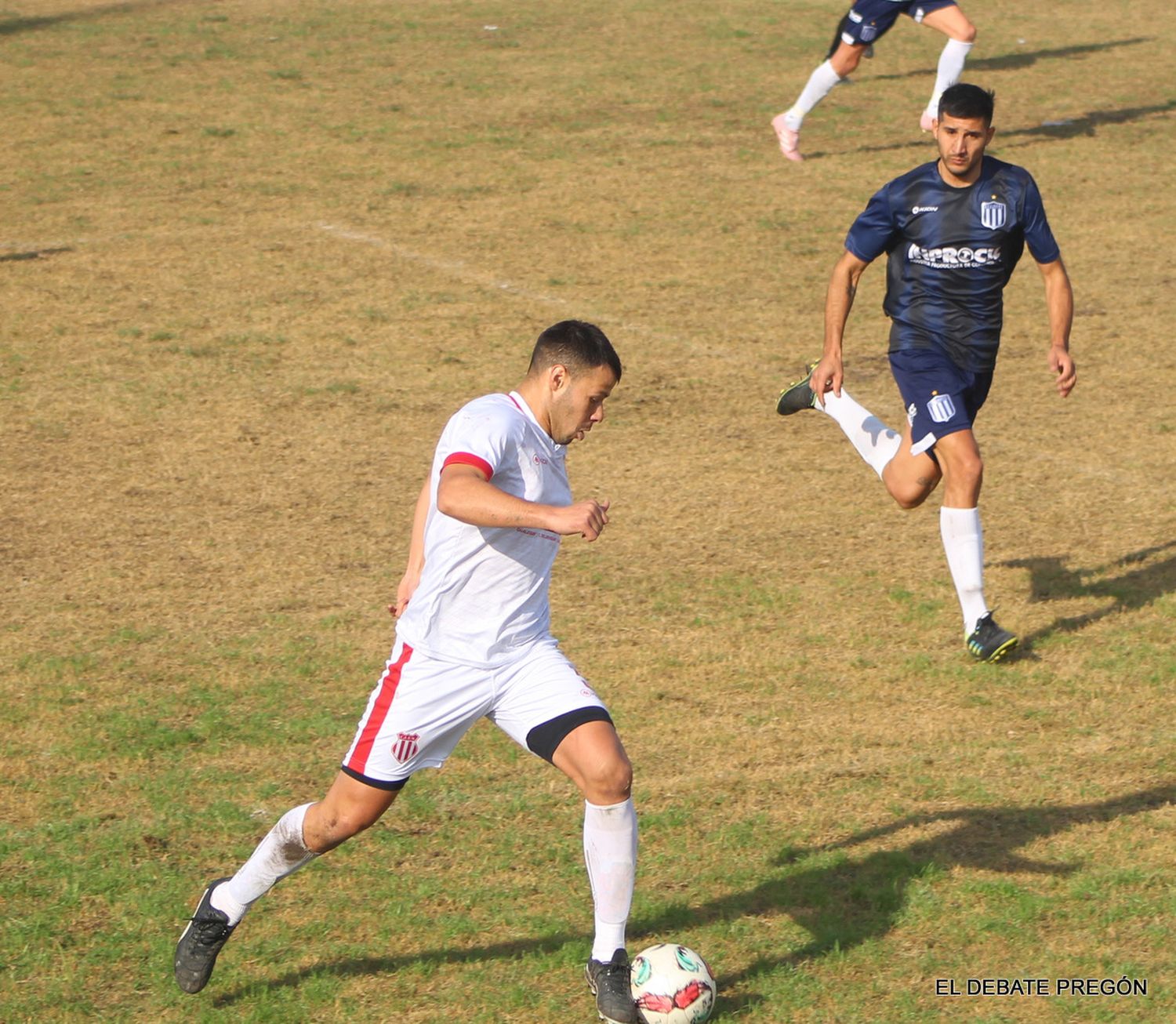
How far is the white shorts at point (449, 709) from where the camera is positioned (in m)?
5.46

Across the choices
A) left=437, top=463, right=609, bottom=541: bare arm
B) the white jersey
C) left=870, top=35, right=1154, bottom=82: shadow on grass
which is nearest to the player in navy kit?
the white jersey

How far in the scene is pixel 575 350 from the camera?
5.44 metres

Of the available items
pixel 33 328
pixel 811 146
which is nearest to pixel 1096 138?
pixel 811 146

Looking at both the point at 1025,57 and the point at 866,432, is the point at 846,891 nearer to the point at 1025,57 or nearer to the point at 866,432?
the point at 866,432

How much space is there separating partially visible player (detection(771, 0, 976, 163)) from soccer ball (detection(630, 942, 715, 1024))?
44.6 ft

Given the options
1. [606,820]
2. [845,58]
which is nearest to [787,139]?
[845,58]

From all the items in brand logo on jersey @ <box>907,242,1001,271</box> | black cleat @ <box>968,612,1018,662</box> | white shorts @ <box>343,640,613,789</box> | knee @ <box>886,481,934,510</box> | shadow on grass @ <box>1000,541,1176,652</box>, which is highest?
brand logo on jersey @ <box>907,242,1001,271</box>

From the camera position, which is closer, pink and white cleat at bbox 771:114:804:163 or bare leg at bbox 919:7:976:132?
bare leg at bbox 919:7:976:132

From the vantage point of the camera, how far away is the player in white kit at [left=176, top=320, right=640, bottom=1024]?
5383 millimetres

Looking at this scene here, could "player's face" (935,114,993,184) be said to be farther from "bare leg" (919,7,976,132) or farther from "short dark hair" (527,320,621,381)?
"bare leg" (919,7,976,132)

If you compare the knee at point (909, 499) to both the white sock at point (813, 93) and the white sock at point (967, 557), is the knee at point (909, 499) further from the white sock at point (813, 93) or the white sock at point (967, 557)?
the white sock at point (813, 93)

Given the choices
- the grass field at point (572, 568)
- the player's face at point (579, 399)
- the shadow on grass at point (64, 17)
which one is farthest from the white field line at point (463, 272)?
the shadow on grass at point (64, 17)

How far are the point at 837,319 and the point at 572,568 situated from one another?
2.13 meters

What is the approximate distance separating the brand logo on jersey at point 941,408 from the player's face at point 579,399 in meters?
3.54
